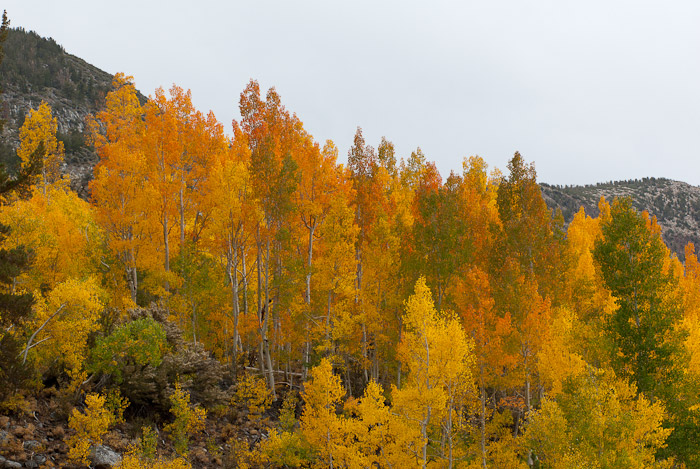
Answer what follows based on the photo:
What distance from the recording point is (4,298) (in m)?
10.7

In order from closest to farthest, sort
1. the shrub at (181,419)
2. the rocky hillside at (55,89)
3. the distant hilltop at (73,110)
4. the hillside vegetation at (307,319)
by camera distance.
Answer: the hillside vegetation at (307,319) < the shrub at (181,419) < the rocky hillside at (55,89) < the distant hilltop at (73,110)

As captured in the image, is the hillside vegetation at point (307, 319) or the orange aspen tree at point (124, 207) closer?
the hillside vegetation at point (307, 319)

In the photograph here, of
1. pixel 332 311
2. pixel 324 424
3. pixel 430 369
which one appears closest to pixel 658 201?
pixel 332 311

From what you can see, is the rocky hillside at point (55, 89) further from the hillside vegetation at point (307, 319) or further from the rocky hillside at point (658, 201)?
the rocky hillside at point (658, 201)

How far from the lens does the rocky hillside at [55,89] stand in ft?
195

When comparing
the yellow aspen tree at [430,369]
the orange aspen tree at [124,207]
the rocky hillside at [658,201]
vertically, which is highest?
the rocky hillside at [658,201]

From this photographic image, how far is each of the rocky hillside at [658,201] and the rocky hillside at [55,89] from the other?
91.3 m

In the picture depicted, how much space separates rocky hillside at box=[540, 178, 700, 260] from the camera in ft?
351

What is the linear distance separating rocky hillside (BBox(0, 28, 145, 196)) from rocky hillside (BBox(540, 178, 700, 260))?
91336mm

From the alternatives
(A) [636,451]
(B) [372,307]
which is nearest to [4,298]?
(B) [372,307]

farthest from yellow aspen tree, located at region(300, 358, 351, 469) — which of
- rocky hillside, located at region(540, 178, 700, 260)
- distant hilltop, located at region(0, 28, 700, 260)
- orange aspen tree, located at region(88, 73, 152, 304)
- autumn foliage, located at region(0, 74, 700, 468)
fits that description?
rocky hillside, located at region(540, 178, 700, 260)

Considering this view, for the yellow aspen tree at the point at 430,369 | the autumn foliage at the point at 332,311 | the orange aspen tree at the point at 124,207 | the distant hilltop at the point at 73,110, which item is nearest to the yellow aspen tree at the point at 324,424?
the autumn foliage at the point at 332,311

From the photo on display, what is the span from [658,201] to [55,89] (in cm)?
13865

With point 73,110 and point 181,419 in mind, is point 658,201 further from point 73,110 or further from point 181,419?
point 181,419
